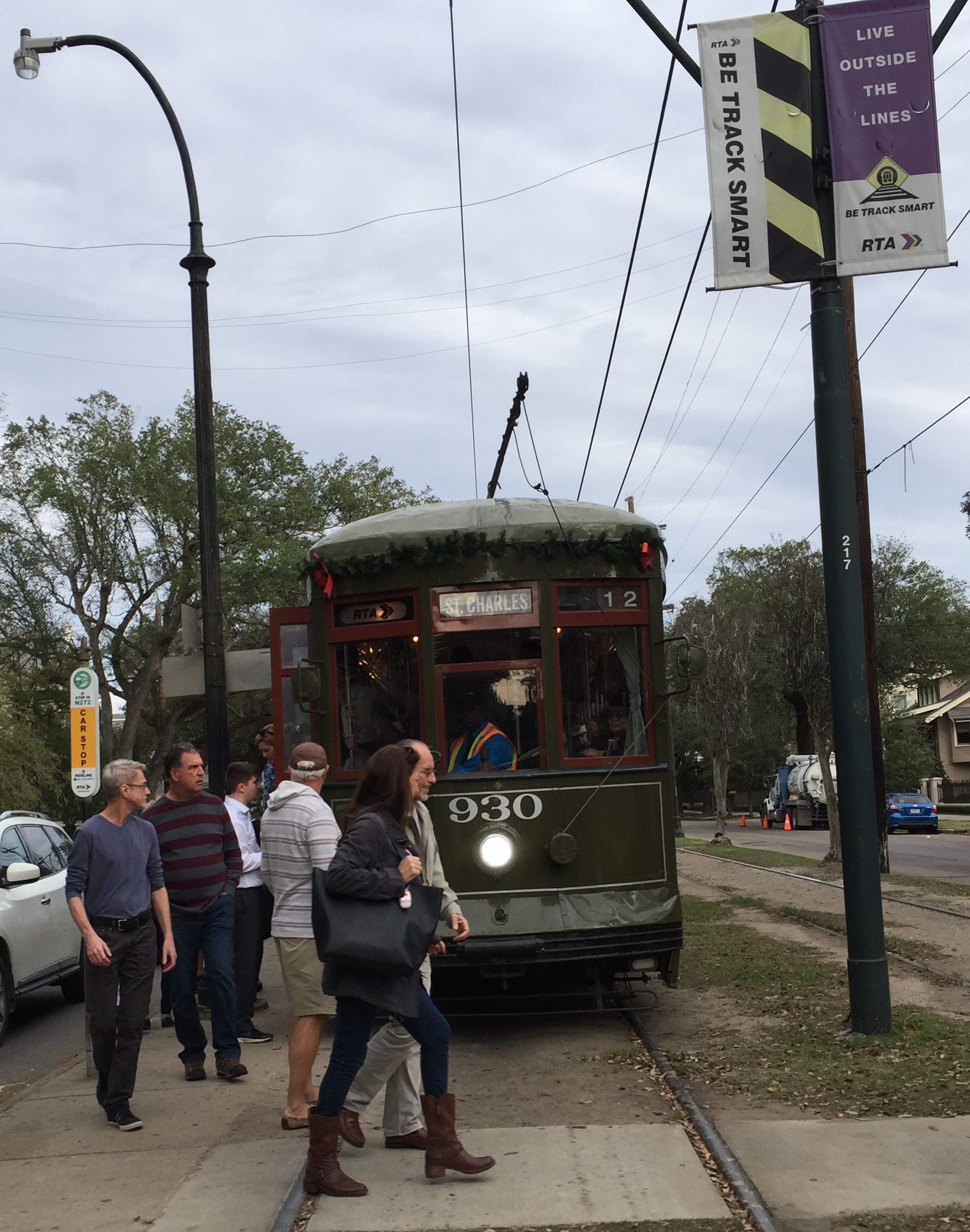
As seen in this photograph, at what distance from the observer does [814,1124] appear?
6.07m

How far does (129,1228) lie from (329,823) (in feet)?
6.87

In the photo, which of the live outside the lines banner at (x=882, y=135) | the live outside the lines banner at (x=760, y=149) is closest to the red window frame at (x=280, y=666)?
the live outside the lines banner at (x=760, y=149)

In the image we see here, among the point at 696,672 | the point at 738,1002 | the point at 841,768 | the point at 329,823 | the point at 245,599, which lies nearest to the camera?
the point at 329,823

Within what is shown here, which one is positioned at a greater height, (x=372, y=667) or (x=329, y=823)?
(x=372, y=667)

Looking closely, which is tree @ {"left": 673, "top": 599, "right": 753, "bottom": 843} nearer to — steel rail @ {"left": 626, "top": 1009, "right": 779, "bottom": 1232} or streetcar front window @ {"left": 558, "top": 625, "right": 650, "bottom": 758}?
streetcar front window @ {"left": 558, "top": 625, "right": 650, "bottom": 758}

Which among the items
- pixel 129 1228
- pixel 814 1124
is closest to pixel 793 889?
pixel 814 1124

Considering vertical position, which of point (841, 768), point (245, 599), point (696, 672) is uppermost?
point (245, 599)

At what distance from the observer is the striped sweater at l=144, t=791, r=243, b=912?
7582 millimetres

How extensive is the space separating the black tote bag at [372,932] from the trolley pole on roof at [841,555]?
3430 millimetres

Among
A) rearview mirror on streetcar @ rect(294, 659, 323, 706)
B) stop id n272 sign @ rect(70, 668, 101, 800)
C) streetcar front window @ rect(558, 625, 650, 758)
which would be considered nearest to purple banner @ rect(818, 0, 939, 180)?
streetcar front window @ rect(558, 625, 650, 758)

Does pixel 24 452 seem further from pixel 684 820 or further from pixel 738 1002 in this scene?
pixel 684 820

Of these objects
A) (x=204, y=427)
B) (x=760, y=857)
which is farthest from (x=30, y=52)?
(x=760, y=857)

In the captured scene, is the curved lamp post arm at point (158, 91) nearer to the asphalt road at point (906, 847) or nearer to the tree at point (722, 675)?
the asphalt road at point (906, 847)

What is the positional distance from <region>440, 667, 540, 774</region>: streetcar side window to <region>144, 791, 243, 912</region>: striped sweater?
157cm
